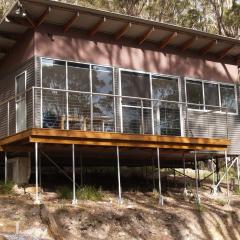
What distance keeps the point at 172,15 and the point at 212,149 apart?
16122 millimetres

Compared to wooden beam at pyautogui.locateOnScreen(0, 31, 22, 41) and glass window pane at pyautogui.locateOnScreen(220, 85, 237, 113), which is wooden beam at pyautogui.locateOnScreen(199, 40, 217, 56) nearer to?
glass window pane at pyautogui.locateOnScreen(220, 85, 237, 113)

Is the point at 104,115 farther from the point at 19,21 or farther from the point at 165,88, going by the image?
the point at 19,21

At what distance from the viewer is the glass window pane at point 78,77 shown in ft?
54.2

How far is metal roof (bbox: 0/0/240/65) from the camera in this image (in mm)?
15711

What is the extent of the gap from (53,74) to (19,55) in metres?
1.63

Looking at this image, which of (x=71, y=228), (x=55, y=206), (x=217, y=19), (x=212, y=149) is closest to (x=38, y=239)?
(x=71, y=228)

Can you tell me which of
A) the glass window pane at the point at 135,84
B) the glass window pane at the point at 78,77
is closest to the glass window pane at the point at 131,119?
the glass window pane at the point at 135,84

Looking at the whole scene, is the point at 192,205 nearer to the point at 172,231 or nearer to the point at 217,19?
the point at 172,231

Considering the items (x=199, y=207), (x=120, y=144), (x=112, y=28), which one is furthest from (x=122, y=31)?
(x=199, y=207)

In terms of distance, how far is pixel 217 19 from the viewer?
3075 cm

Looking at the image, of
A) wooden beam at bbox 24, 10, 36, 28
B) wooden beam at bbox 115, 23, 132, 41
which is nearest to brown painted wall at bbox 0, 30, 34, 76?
wooden beam at bbox 24, 10, 36, 28

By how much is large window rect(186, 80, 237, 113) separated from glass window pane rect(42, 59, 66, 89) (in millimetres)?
4963

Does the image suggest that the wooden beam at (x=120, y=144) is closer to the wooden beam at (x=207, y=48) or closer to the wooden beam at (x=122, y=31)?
the wooden beam at (x=122, y=31)

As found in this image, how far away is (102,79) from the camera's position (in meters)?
17.2
